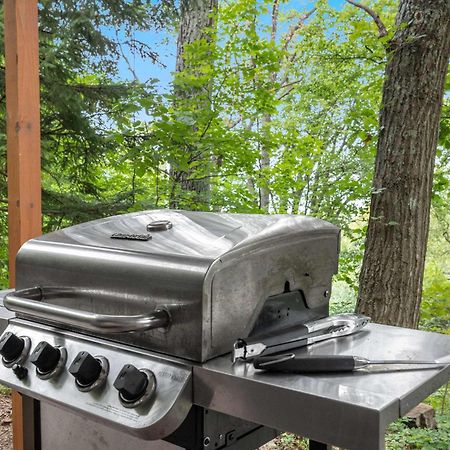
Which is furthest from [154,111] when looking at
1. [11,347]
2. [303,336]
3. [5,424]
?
[303,336]

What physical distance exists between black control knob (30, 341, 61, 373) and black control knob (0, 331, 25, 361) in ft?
0.31

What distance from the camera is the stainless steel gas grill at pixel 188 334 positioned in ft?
2.54

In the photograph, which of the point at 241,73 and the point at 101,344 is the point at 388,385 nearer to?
the point at 101,344

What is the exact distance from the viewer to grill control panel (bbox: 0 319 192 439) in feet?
2.68

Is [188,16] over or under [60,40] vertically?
over

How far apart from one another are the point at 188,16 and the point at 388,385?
3922mm

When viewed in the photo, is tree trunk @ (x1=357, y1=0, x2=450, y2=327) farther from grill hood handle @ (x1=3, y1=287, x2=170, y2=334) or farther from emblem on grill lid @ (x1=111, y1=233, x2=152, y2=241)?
grill hood handle @ (x1=3, y1=287, x2=170, y2=334)

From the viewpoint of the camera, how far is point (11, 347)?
106 cm

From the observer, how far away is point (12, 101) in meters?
1.86

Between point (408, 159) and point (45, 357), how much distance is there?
268 cm

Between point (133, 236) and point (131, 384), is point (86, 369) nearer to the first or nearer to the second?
point (131, 384)

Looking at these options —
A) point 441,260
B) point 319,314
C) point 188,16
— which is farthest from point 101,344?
point 441,260

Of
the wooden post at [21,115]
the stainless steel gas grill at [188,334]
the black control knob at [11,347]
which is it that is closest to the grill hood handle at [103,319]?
the stainless steel gas grill at [188,334]

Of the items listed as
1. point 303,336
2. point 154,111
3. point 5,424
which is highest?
point 154,111
